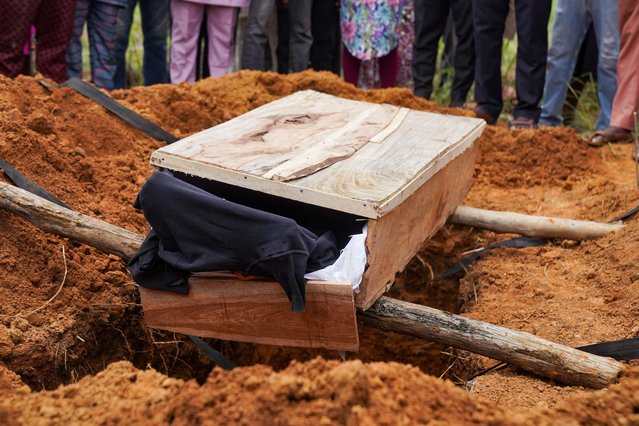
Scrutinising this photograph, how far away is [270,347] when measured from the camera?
14.8 feet

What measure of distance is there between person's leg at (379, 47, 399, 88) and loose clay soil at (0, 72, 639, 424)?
1.19 meters

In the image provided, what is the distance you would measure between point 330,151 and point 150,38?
3.62m

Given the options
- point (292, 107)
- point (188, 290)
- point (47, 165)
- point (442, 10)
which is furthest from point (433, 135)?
point (442, 10)

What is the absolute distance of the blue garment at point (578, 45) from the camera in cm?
620

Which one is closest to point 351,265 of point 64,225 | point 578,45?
point 64,225

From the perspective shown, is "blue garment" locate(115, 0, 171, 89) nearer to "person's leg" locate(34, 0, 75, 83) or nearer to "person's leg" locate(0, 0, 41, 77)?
"person's leg" locate(34, 0, 75, 83)

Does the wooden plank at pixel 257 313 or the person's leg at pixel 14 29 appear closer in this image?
the wooden plank at pixel 257 313

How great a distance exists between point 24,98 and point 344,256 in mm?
2421

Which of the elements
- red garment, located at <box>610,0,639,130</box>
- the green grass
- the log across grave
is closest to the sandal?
red garment, located at <box>610,0,639,130</box>

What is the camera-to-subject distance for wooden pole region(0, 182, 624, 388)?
327cm

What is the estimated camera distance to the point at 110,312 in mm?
3633

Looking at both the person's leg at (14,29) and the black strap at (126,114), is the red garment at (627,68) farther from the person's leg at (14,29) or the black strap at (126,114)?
the person's leg at (14,29)

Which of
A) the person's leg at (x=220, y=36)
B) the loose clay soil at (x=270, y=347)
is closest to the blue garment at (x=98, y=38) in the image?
the person's leg at (x=220, y=36)

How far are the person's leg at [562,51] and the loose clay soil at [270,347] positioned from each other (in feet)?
2.34
